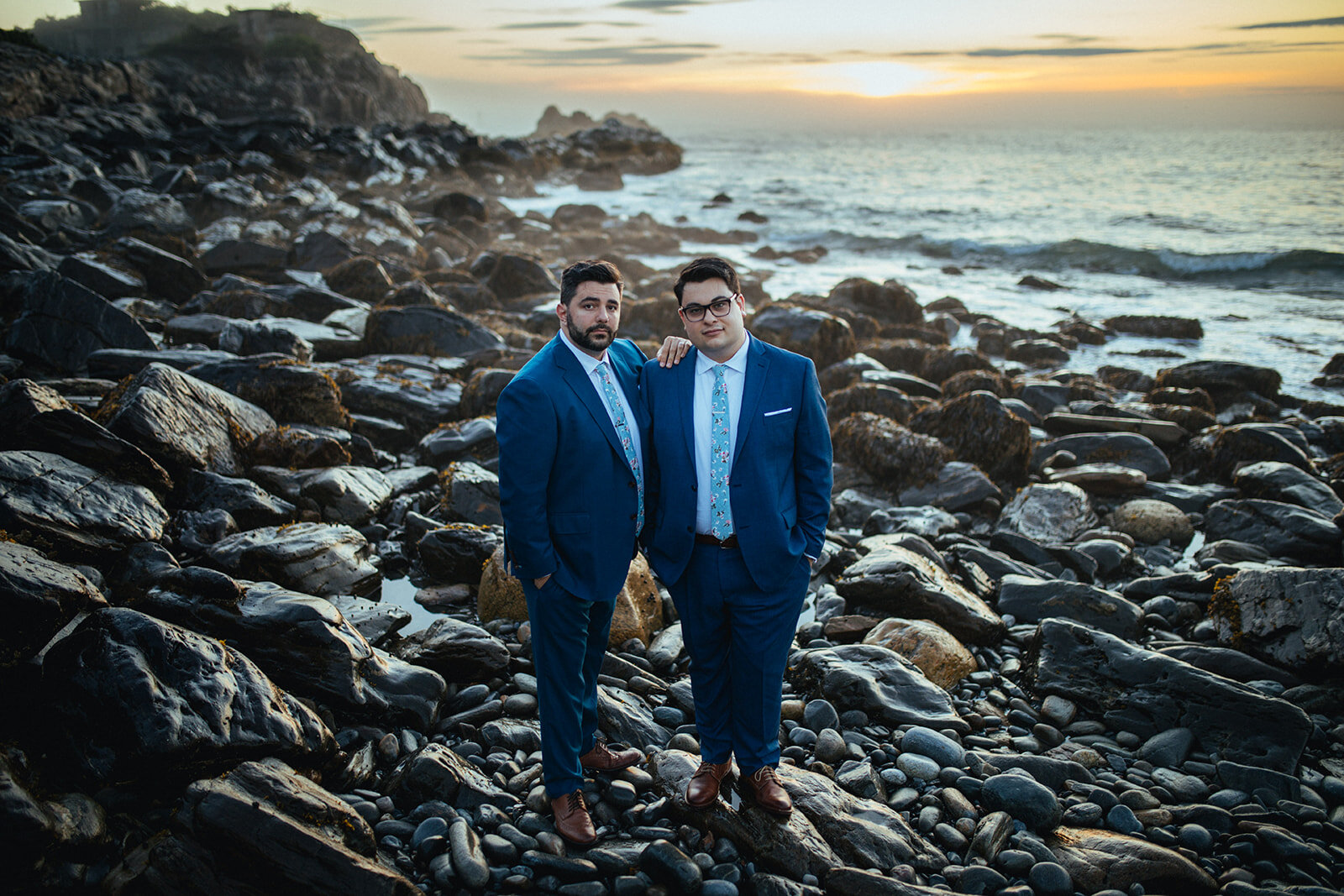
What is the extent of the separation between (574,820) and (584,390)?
1.97 m

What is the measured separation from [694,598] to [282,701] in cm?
204

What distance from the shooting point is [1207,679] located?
4.70 meters

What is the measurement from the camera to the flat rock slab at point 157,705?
317 centimetres

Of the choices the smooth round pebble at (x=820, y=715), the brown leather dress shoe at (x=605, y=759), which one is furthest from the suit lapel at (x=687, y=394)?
the smooth round pebble at (x=820, y=715)

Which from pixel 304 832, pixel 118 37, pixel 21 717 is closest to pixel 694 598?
pixel 304 832

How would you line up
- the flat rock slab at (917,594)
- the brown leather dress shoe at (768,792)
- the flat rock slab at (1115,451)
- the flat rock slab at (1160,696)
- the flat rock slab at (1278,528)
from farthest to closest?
the flat rock slab at (1115,451), the flat rock slab at (1278,528), the flat rock slab at (917,594), the flat rock slab at (1160,696), the brown leather dress shoe at (768,792)

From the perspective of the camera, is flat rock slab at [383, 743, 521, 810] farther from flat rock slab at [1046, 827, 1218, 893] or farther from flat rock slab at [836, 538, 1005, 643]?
flat rock slab at [836, 538, 1005, 643]

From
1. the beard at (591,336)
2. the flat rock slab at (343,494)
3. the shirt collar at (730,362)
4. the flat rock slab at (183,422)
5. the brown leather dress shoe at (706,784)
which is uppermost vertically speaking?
the beard at (591,336)

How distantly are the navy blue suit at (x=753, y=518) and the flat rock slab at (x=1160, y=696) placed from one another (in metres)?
2.59

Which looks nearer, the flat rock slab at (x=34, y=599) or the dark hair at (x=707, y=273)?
the dark hair at (x=707, y=273)

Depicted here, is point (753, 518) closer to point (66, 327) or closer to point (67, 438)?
point (67, 438)

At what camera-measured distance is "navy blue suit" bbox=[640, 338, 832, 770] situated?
3338 millimetres

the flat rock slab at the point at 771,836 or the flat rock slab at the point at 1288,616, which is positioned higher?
the flat rock slab at the point at 1288,616

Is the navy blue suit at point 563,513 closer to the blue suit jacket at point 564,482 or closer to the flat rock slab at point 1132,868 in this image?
the blue suit jacket at point 564,482
